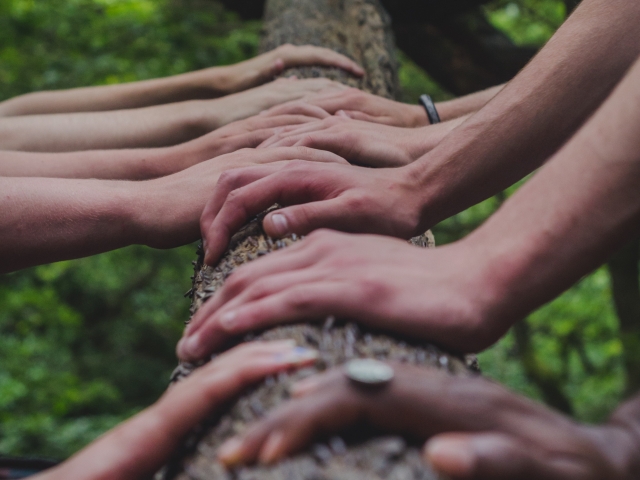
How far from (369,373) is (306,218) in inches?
24.5

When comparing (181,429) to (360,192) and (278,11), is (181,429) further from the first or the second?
(278,11)

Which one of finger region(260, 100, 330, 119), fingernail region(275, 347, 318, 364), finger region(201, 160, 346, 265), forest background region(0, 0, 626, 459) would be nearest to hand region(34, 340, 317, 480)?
fingernail region(275, 347, 318, 364)

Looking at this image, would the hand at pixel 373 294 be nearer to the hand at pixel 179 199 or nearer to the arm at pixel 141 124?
the hand at pixel 179 199

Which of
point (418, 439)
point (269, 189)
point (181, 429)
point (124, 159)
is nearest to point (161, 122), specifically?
point (124, 159)

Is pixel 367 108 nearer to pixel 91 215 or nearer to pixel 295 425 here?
pixel 91 215

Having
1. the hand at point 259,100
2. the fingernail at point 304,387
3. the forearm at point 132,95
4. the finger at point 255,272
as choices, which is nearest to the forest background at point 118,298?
the forearm at point 132,95

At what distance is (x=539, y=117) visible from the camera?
147 centimetres

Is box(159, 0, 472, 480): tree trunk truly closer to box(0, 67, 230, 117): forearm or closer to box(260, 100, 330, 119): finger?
box(260, 100, 330, 119): finger

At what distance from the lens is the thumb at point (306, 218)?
1.35 meters

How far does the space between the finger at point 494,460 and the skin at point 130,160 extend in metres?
1.62

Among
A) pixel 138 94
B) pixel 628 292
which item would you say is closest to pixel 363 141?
pixel 138 94

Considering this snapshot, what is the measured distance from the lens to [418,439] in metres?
0.79

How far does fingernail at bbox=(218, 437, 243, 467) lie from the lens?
76cm

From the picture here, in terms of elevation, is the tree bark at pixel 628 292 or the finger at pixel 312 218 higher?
the tree bark at pixel 628 292
